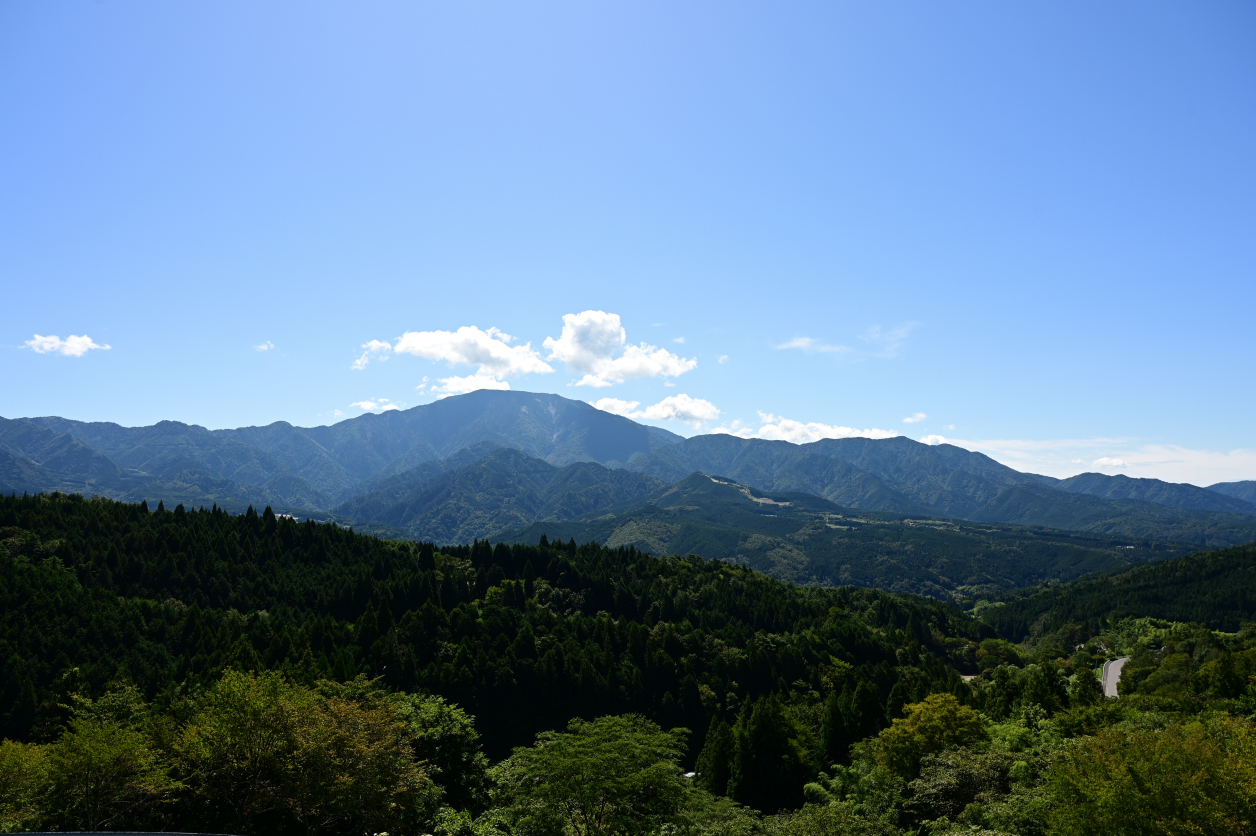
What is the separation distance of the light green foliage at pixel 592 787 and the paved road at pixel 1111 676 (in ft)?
418

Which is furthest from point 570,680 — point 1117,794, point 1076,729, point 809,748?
point 1117,794

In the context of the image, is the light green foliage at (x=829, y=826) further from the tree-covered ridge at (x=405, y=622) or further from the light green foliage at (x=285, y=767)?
the tree-covered ridge at (x=405, y=622)

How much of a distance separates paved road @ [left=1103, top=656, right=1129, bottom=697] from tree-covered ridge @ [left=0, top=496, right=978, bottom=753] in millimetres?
36068

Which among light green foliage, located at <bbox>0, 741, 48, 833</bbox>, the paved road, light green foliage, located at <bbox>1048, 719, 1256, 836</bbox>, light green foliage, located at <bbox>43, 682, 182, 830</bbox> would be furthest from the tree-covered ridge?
light green foliage, located at <bbox>1048, 719, 1256, 836</bbox>

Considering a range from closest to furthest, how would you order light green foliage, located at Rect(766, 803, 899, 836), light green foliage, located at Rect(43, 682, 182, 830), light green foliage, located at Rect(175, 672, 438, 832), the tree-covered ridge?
light green foliage, located at Rect(43, 682, 182, 830) → light green foliage, located at Rect(175, 672, 438, 832) → light green foliage, located at Rect(766, 803, 899, 836) → the tree-covered ridge

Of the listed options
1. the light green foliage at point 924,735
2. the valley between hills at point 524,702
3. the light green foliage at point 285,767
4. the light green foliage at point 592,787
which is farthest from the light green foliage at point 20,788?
the light green foliage at point 924,735

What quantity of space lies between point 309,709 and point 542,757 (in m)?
18.4

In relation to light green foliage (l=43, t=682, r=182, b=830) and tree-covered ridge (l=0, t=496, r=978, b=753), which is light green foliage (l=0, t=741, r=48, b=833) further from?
tree-covered ridge (l=0, t=496, r=978, b=753)

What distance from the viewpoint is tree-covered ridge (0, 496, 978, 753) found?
8906 cm

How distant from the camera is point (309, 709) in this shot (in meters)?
43.7

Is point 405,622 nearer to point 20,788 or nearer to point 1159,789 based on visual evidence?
point 20,788

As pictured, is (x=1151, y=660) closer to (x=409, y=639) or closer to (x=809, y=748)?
(x=809, y=748)

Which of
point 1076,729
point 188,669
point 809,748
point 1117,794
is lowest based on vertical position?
point 809,748

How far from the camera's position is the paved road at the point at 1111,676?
129 m
